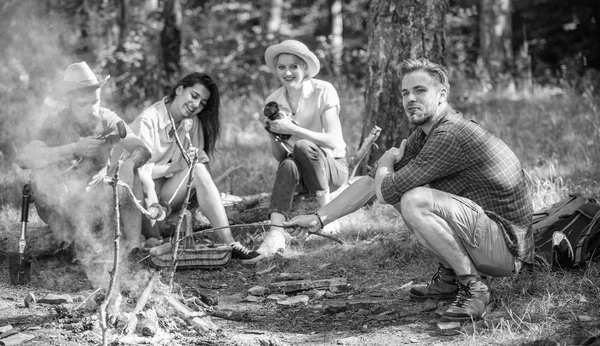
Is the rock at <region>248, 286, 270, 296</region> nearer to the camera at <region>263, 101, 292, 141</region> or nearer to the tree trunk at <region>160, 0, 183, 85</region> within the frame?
the camera at <region>263, 101, 292, 141</region>

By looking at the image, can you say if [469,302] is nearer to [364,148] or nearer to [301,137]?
[301,137]

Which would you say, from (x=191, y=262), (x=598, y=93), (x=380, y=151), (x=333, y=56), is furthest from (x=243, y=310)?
(x=333, y=56)

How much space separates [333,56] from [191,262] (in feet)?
29.9

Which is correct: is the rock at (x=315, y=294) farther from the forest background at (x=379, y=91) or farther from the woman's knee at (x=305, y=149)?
the woman's knee at (x=305, y=149)

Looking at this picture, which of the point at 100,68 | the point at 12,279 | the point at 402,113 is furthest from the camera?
the point at 100,68

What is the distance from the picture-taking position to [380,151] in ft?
20.9

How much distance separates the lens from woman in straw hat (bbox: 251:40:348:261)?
5.59 meters

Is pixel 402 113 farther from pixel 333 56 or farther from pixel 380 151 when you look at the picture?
pixel 333 56

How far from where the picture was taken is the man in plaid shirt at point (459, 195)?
3797mm

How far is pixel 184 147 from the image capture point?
18.4 ft

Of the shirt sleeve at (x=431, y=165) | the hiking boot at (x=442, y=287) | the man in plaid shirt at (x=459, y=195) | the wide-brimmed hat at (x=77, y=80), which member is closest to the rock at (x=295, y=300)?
the man in plaid shirt at (x=459, y=195)

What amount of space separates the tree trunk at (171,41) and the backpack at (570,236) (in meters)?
7.59

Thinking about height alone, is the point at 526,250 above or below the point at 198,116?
below

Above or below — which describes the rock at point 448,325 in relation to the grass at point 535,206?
below
